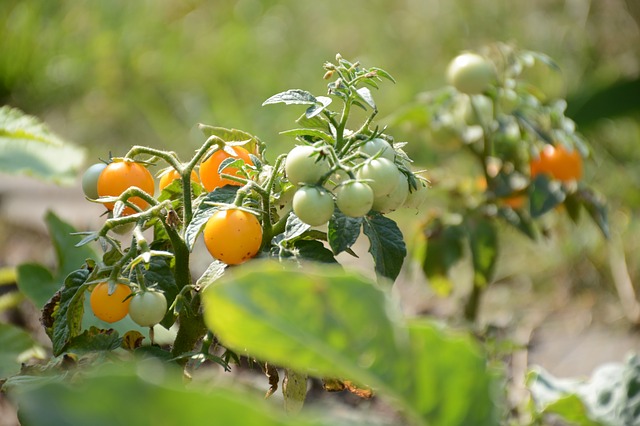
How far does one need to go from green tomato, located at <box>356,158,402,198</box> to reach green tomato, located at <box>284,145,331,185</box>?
1.5 inches

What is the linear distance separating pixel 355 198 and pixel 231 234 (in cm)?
12

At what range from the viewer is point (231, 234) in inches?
29.7

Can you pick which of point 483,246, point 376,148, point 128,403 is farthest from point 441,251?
point 128,403

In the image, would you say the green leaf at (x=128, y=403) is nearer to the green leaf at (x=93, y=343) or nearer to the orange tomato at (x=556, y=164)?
the green leaf at (x=93, y=343)

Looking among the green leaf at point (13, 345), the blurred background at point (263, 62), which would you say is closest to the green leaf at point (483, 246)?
the green leaf at point (13, 345)

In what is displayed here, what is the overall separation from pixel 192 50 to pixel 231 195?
11.8 feet

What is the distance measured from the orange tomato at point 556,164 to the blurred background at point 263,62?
1.13m

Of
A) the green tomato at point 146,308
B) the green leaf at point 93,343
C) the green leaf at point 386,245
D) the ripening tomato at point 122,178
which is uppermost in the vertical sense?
the ripening tomato at point 122,178

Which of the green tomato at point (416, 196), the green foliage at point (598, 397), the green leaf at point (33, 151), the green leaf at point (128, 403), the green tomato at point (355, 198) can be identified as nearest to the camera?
the green leaf at point (128, 403)

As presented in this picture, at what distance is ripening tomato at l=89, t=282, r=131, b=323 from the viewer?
790mm

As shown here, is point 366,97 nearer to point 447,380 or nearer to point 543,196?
point 447,380

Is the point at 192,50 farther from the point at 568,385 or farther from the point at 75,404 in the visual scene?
the point at 75,404

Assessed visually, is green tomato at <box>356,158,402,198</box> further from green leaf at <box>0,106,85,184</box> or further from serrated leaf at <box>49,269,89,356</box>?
green leaf at <box>0,106,85,184</box>

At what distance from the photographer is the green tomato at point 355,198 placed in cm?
70
